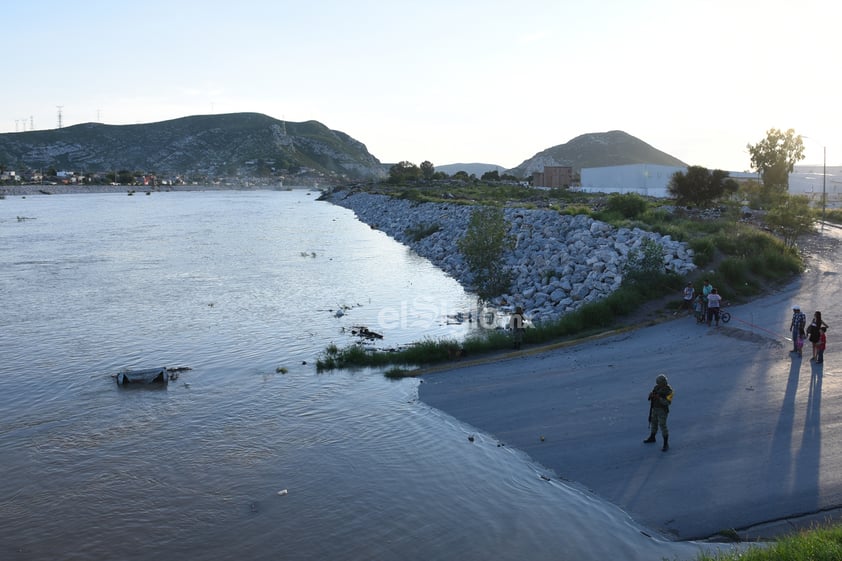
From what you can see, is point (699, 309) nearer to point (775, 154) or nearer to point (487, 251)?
point (487, 251)

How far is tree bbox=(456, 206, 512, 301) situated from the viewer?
30.2m

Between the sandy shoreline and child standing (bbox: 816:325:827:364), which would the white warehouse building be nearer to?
child standing (bbox: 816:325:827:364)

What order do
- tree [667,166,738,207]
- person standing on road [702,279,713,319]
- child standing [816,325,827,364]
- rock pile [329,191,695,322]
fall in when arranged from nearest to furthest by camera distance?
child standing [816,325,827,364], person standing on road [702,279,713,319], rock pile [329,191,695,322], tree [667,166,738,207]

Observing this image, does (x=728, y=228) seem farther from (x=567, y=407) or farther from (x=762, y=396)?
(x=567, y=407)

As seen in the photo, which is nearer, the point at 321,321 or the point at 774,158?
the point at 321,321

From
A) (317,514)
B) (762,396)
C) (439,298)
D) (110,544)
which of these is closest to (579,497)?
(317,514)

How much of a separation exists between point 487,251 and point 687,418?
17.1m

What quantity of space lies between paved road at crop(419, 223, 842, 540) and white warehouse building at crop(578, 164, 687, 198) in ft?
201

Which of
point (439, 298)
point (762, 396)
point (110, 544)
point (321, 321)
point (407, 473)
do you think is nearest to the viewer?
point (110, 544)

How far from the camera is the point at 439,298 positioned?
3083cm

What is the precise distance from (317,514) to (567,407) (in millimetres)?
6750

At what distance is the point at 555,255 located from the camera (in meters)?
33.6

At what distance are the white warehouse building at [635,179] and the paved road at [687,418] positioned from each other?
61279 millimetres

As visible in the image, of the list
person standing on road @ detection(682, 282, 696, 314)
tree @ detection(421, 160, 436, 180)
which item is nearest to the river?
person standing on road @ detection(682, 282, 696, 314)
